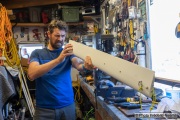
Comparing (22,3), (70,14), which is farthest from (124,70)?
(22,3)

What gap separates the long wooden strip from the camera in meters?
0.98

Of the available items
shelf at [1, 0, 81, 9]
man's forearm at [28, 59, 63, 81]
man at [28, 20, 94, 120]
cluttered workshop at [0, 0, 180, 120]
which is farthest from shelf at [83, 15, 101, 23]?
man's forearm at [28, 59, 63, 81]

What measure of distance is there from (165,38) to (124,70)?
97cm

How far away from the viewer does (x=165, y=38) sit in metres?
1.93

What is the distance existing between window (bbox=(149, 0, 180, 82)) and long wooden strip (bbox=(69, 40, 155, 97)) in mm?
720

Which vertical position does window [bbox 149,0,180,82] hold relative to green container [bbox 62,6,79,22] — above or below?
below

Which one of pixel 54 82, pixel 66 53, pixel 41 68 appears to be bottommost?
pixel 54 82

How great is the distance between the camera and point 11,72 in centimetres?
335

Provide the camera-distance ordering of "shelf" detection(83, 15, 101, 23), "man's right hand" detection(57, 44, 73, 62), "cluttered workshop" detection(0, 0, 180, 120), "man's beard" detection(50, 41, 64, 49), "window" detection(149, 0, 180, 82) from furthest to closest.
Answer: "shelf" detection(83, 15, 101, 23) < "man's beard" detection(50, 41, 64, 49) < "window" detection(149, 0, 180, 82) < "man's right hand" detection(57, 44, 73, 62) < "cluttered workshop" detection(0, 0, 180, 120)

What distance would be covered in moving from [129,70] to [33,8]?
445cm

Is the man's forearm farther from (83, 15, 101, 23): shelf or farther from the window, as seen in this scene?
(83, 15, 101, 23): shelf

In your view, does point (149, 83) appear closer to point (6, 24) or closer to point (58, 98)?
point (58, 98)

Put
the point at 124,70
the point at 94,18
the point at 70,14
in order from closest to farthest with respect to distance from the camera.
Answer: the point at 124,70 < the point at 94,18 < the point at 70,14

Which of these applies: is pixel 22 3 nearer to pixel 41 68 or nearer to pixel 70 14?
pixel 70 14
